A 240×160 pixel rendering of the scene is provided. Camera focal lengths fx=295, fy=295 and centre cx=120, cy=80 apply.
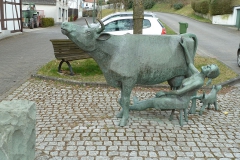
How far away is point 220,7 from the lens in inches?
1362

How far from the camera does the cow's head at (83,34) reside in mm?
4609

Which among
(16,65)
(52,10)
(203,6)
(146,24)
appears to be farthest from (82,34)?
(203,6)

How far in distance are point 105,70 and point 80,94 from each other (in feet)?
7.65

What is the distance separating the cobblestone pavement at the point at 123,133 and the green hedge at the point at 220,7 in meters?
29.3

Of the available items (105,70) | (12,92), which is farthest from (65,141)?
(12,92)

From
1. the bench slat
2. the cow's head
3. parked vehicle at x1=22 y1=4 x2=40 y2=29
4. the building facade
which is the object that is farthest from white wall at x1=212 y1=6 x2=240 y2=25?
the cow's head

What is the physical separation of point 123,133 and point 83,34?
68.4 inches

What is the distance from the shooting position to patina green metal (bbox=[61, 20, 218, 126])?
15.8ft

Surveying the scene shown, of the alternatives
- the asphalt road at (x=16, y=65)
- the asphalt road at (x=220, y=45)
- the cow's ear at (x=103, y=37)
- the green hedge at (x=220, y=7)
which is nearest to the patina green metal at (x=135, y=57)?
the cow's ear at (x=103, y=37)

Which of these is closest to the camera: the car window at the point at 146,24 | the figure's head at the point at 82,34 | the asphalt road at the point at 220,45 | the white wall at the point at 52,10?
the figure's head at the point at 82,34

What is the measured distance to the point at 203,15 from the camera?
4088 cm

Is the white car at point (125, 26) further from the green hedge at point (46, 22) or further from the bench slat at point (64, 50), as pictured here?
the green hedge at point (46, 22)

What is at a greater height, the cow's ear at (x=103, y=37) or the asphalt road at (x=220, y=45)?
the cow's ear at (x=103, y=37)

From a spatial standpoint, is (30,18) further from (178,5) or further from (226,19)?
(178,5)
